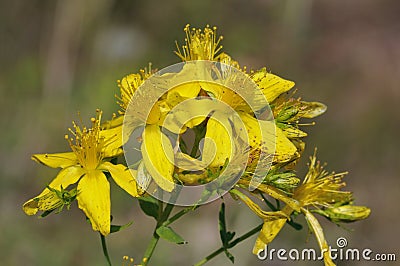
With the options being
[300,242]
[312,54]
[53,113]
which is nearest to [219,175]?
[300,242]

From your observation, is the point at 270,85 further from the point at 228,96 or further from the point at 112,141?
the point at 112,141

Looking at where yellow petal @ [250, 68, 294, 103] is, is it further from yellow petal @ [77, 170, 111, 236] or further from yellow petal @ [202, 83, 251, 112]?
yellow petal @ [77, 170, 111, 236]

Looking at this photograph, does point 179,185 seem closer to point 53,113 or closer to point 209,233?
point 209,233

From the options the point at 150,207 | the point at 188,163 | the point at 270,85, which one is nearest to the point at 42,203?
the point at 150,207

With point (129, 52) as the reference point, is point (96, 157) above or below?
below

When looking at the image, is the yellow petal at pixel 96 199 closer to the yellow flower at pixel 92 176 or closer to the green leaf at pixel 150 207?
the yellow flower at pixel 92 176

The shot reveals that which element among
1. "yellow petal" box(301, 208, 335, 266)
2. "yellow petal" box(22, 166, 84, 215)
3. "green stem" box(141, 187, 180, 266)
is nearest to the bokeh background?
"yellow petal" box(301, 208, 335, 266)

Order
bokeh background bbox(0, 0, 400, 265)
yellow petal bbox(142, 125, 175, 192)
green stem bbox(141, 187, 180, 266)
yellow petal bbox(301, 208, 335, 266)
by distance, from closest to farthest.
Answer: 1. yellow petal bbox(142, 125, 175, 192)
2. green stem bbox(141, 187, 180, 266)
3. yellow petal bbox(301, 208, 335, 266)
4. bokeh background bbox(0, 0, 400, 265)
